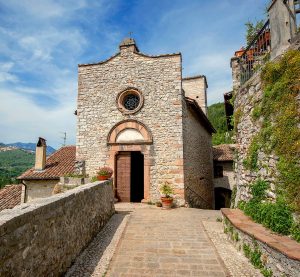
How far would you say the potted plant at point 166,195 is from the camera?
10.1 metres

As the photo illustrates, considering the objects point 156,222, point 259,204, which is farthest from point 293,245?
point 156,222

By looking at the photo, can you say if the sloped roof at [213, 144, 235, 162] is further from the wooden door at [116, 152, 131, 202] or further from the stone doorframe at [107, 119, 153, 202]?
the wooden door at [116, 152, 131, 202]

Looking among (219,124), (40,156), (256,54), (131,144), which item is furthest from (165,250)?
(219,124)

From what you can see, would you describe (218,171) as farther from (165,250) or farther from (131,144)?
(165,250)

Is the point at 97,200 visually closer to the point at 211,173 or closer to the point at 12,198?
the point at 12,198

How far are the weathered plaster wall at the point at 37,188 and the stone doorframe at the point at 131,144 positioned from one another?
15.2 ft

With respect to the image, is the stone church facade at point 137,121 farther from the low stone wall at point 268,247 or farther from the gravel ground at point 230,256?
the low stone wall at point 268,247

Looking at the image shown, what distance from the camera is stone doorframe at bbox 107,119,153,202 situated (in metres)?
11.2

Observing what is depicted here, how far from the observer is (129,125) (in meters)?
11.6

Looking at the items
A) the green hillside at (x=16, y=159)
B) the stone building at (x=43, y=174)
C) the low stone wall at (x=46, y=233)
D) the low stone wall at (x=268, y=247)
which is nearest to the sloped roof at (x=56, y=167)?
the stone building at (x=43, y=174)

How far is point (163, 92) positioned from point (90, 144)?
4.37 metres

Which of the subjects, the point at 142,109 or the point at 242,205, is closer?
the point at 242,205

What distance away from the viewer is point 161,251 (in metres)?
5.38

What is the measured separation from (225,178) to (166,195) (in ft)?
32.3
